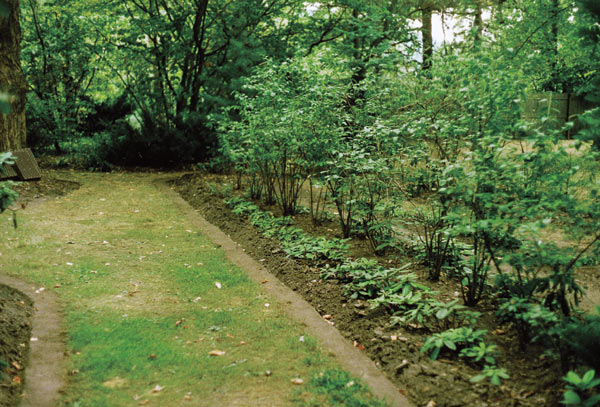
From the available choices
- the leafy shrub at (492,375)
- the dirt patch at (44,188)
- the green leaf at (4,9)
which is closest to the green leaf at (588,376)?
the leafy shrub at (492,375)

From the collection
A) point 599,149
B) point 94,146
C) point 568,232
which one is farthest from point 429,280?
point 94,146

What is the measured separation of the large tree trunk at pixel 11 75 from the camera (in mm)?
8656

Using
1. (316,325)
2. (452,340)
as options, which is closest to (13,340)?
(316,325)

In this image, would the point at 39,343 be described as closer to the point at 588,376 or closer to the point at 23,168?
the point at 588,376

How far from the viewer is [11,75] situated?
890cm

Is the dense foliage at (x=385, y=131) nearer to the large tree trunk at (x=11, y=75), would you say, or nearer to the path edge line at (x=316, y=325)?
the path edge line at (x=316, y=325)

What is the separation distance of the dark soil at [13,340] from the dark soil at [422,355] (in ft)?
7.54

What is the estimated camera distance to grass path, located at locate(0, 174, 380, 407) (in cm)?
294

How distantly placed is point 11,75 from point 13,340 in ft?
24.0

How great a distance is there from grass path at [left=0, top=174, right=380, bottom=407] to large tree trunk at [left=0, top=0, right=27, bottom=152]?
10.1ft

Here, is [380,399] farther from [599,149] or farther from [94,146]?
[94,146]

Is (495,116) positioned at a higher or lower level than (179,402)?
higher

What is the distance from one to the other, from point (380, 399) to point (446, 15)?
13278 mm

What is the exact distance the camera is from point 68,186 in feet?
30.3
